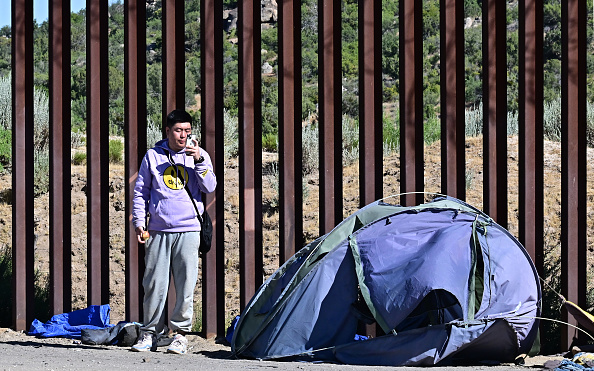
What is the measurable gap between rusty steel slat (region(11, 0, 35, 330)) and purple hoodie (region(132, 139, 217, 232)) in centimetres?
147

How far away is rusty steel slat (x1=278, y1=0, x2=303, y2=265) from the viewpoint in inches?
268

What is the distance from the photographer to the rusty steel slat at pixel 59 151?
7.02 m

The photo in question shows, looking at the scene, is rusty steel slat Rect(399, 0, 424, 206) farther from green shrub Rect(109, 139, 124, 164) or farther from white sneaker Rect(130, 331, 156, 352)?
green shrub Rect(109, 139, 124, 164)

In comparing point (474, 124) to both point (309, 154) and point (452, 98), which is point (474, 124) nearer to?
point (309, 154)

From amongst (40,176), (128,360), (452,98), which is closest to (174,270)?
(128,360)

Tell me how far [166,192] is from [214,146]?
941mm

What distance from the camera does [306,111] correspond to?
2073 centimetres

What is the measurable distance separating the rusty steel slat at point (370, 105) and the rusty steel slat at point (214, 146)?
3.53 feet

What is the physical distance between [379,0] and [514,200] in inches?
191

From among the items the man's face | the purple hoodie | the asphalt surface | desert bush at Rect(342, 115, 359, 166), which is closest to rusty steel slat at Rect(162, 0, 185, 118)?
the man's face

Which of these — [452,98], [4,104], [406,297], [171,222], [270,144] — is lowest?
[406,297]

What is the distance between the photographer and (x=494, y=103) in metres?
6.74

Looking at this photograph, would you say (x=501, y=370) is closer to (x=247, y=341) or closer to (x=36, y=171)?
(x=247, y=341)

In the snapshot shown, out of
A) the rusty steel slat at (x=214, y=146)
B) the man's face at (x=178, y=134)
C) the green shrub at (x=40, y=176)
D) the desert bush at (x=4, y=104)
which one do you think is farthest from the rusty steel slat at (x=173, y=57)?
the desert bush at (x=4, y=104)
